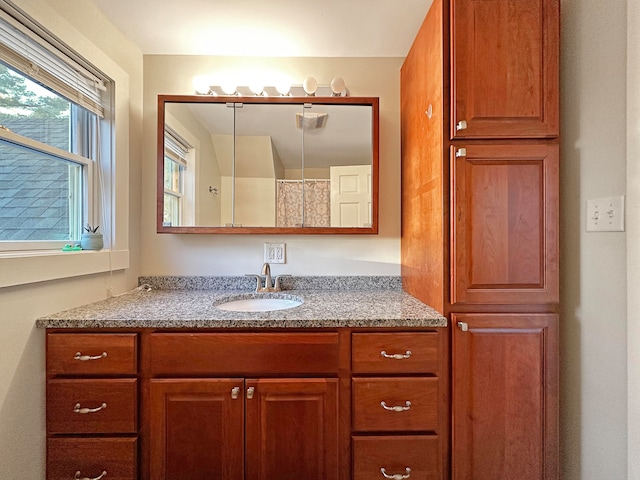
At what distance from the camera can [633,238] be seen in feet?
2.94

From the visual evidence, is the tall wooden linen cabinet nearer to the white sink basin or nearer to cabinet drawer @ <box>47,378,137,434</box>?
the white sink basin

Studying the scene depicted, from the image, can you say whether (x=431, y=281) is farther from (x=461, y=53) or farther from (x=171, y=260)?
(x=171, y=260)

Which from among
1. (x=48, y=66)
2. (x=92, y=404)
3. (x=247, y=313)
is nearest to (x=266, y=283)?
(x=247, y=313)

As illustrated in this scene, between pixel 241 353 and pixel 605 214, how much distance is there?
4.50 feet

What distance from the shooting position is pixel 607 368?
997mm

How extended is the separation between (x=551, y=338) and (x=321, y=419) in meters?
0.91

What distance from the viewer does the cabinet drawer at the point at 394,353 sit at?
3.51 feet

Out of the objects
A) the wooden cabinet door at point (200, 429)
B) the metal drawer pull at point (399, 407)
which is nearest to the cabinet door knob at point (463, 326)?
the metal drawer pull at point (399, 407)

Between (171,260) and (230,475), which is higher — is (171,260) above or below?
above

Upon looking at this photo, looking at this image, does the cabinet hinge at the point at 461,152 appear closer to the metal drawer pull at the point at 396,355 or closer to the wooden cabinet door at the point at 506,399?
the wooden cabinet door at the point at 506,399

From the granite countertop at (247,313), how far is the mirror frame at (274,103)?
279mm

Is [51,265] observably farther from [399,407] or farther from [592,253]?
[592,253]

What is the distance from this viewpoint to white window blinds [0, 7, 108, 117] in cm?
100

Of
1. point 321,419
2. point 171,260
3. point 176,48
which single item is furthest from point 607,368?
point 176,48
